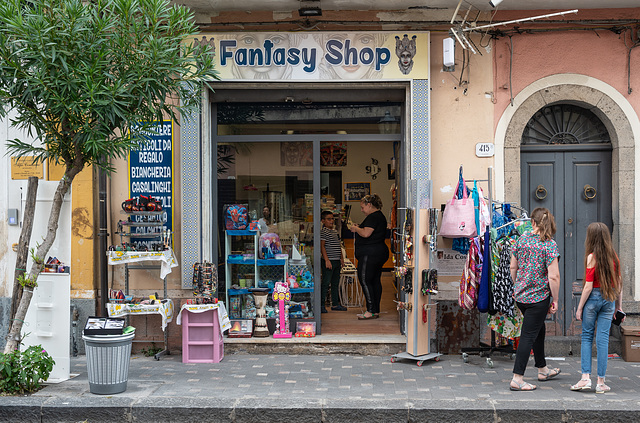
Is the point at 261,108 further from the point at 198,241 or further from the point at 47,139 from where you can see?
the point at 47,139

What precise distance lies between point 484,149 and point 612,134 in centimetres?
166

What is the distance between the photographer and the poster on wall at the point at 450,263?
26.6 ft

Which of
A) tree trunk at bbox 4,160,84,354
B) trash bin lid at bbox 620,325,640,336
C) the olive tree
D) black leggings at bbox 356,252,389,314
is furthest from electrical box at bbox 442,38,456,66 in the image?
tree trunk at bbox 4,160,84,354

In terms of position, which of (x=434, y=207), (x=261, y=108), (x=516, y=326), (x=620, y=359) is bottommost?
(x=620, y=359)

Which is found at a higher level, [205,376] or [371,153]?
[371,153]

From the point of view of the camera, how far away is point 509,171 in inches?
319

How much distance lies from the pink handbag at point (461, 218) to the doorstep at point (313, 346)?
1581mm

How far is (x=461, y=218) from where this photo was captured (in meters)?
7.54

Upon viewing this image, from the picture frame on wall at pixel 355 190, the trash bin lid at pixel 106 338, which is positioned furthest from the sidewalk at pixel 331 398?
the picture frame on wall at pixel 355 190

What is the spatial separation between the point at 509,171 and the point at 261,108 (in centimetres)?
336

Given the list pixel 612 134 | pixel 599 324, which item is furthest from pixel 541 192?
pixel 599 324

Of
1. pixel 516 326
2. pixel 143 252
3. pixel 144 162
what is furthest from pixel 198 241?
pixel 516 326

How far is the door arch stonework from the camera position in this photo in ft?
26.3

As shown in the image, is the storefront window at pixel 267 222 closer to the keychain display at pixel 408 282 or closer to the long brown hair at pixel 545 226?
the keychain display at pixel 408 282
